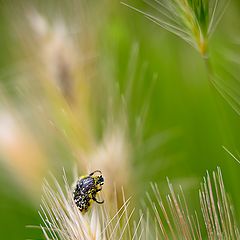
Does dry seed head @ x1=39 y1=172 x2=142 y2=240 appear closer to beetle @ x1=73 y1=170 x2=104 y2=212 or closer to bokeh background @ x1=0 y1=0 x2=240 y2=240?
beetle @ x1=73 y1=170 x2=104 y2=212

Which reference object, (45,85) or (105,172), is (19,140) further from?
(105,172)

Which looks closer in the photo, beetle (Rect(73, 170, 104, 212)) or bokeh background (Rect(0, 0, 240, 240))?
beetle (Rect(73, 170, 104, 212))

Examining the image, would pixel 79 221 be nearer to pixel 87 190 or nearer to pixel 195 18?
pixel 87 190

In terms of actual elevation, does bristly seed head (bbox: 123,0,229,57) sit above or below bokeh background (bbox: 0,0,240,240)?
above

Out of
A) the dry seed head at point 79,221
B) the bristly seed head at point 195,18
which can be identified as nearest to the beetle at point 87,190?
the dry seed head at point 79,221

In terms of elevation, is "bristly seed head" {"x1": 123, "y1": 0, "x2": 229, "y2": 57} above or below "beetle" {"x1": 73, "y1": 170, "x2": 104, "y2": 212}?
above

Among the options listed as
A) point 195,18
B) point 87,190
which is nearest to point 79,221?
point 87,190

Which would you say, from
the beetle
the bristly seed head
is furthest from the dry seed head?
the bristly seed head
